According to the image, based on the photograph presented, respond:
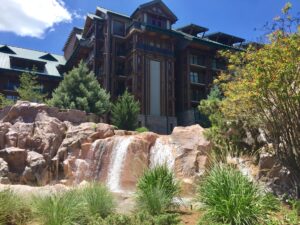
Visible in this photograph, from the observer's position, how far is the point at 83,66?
36375mm

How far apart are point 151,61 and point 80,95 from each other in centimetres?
1231

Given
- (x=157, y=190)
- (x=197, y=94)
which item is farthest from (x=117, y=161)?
(x=197, y=94)

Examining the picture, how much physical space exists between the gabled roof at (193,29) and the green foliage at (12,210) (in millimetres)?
43517

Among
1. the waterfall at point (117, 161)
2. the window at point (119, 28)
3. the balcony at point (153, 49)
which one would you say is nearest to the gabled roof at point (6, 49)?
the window at point (119, 28)

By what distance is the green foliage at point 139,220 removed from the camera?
9.19 m

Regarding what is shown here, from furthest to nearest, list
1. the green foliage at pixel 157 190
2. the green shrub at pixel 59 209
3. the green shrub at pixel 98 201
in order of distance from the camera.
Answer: the green foliage at pixel 157 190 < the green shrub at pixel 98 201 < the green shrub at pixel 59 209

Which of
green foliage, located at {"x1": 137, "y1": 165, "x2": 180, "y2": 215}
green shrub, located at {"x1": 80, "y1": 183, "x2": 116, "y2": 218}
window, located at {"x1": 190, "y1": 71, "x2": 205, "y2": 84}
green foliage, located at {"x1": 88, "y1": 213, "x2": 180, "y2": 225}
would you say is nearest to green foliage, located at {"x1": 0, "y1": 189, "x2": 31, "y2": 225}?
green shrub, located at {"x1": 80, "y1": 183, "x2": 116, "y2": 218}

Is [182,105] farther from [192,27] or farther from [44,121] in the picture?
[44,121]

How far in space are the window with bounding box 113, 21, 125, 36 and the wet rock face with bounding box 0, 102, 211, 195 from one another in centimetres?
1986

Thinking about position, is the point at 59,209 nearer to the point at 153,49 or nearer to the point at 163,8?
the point at 153,49

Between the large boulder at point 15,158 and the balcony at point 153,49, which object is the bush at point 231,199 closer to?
the large boulder at point 15,158

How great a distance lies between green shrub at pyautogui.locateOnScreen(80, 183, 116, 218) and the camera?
34.2ft

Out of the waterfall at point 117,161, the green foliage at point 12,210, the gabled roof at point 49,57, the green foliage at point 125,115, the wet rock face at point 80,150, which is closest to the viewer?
the green foliage at point 12,210

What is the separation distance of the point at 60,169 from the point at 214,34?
35.4 m
